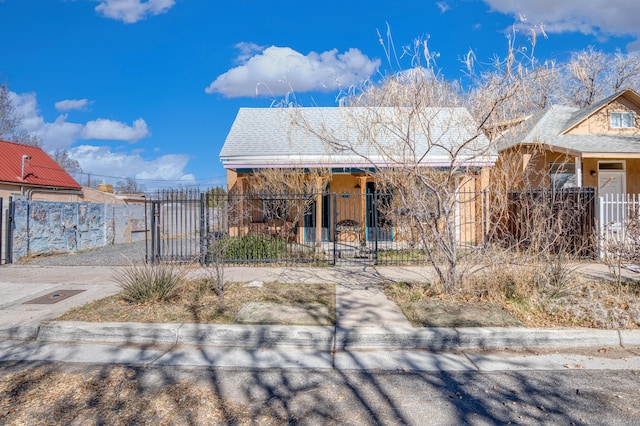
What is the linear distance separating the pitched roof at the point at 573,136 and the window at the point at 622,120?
557mm

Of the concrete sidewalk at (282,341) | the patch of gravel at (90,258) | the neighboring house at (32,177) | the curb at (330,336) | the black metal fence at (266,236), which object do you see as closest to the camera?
the concrete sidewalk at (282,341)

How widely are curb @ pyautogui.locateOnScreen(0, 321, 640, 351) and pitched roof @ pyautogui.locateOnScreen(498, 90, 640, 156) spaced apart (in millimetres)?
7999

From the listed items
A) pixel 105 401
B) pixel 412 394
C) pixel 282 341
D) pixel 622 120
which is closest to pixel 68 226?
pixel 282 341

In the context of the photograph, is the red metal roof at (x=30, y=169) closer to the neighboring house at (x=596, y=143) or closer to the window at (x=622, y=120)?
the neighboring house at (x=596, y=143)

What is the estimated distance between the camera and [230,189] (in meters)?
13.6

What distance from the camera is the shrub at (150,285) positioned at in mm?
5906

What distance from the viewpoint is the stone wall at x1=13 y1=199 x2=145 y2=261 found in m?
11.6

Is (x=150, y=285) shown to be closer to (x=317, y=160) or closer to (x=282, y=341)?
(x=282, y=341)

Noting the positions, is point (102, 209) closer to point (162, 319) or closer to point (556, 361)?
point (162, 319)

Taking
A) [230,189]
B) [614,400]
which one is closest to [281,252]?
[230,189]

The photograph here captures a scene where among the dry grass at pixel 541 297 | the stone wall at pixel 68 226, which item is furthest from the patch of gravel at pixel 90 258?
the dry grass at pixel 541 297

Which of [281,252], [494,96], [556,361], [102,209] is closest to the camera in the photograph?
[556,361]

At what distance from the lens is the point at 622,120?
1462 cm

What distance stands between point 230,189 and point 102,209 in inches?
237
